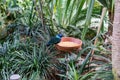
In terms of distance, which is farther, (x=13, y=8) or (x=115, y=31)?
(x=13, y=8)

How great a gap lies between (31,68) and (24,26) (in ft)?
3.86

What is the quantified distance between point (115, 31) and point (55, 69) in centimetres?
120

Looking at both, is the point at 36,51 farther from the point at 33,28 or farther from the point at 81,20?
the point at 81,20

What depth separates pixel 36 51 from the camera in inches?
114

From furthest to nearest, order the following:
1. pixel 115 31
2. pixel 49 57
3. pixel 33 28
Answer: pixel 33 28
pixel 49 57
pixel 115 31

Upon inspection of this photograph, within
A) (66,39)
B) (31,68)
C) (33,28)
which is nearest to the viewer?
(31,68)

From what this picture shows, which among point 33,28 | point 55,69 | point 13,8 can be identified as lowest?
point 55,69

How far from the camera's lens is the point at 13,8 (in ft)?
13.0

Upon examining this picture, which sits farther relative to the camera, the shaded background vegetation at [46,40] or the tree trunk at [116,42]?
the shaded background vegetation at [46,40]

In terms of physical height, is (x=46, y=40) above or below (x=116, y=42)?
below

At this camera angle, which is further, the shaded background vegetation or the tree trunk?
the shaded background vegetation

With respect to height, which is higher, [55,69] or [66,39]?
[66,39]

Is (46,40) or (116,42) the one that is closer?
(116,42)

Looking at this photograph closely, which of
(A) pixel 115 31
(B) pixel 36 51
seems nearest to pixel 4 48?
(B) pixel 36 51
